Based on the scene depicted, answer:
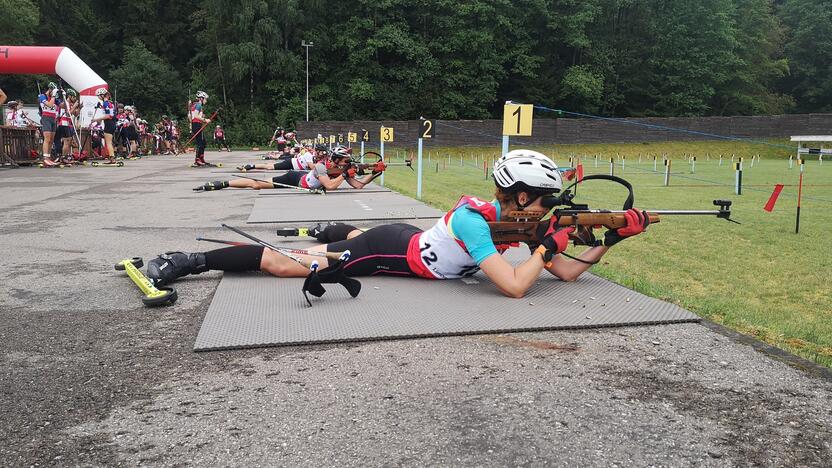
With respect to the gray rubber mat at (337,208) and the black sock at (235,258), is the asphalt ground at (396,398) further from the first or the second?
the gray rubber mat at (337,208)

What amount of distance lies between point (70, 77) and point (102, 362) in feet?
73.5

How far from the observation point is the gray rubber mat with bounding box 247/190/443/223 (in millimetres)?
8672

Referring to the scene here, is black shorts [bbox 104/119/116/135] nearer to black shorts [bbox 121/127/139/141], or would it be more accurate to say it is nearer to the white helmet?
black shorts [bbox 121/127/139/141]

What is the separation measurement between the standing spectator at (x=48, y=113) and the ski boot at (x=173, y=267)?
16.6 meters

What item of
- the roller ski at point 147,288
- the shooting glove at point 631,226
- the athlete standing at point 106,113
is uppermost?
the athlete standing at point 106,113

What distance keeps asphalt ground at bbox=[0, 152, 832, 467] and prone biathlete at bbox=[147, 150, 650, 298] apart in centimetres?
63

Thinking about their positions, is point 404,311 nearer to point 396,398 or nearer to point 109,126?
point 396,398

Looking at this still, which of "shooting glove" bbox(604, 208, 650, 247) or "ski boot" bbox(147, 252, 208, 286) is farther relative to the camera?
"ski boot" bbox(147, 252, 208, 286)

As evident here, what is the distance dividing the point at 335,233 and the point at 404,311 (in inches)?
89.5

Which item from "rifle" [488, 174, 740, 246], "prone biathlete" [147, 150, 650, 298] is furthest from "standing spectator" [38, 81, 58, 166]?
"rifle" [488, 174, 740, 246]

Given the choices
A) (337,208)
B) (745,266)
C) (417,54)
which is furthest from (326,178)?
(417,54)

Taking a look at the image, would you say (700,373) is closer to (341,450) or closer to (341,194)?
(341,450)

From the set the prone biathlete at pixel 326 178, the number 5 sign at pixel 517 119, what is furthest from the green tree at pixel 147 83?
the number 5 sign at pixel 517 119

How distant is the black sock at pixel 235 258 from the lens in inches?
189
